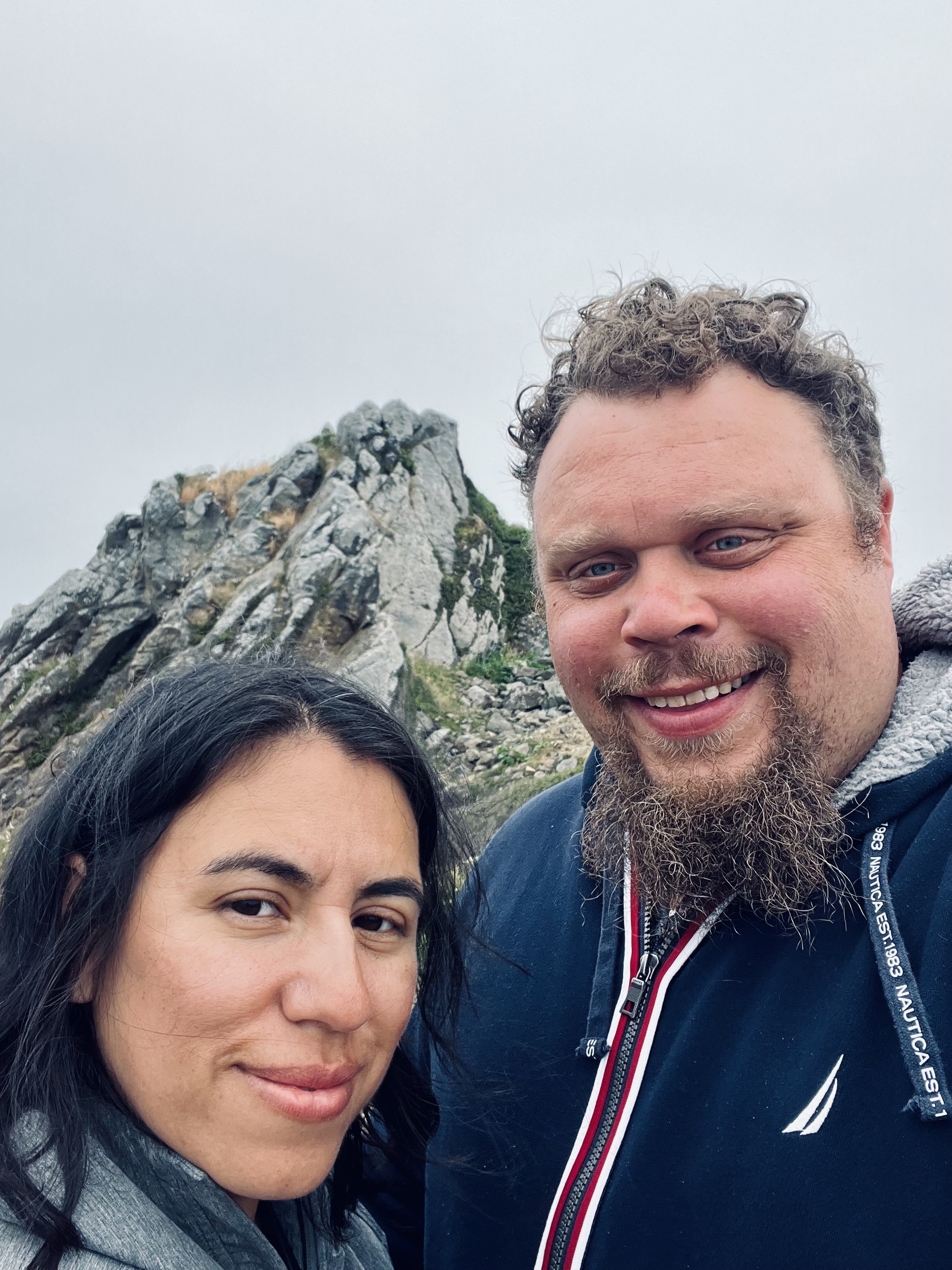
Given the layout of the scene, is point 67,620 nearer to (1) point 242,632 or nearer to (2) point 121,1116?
(1) point 242,632

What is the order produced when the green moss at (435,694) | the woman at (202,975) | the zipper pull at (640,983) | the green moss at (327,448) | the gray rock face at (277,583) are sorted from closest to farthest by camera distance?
the woman at (202,975), the zipper pull at (640,983), the green moss at (435,694), the gray rock face at (277,583), the green moss at (327,448)

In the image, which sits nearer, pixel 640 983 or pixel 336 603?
pixel 640 983

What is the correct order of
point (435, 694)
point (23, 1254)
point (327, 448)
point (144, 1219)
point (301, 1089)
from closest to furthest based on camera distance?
point (23, 1254) → point (144, 1219) → point (301, 1089) → point (435, 694) → point (327, 448)

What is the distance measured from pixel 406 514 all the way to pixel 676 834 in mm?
18917

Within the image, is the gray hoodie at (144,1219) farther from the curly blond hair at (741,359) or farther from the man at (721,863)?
the curly blond hair at (741,359)

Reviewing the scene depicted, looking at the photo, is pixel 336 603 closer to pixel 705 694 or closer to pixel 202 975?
pixel 705 694

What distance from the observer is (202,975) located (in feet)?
5.41

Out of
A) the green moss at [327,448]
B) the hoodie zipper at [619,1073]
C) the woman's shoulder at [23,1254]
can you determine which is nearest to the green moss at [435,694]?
the green moss at [327,448]

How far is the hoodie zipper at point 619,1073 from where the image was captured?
2.07 m

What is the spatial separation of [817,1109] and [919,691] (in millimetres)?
1117

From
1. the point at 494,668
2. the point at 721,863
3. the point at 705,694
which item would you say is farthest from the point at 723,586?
the point at 494,668

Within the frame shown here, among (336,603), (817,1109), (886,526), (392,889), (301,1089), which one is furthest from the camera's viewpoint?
(336,603)

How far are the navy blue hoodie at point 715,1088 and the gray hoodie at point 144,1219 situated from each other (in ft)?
2.38

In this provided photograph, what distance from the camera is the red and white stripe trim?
2.04 metres
